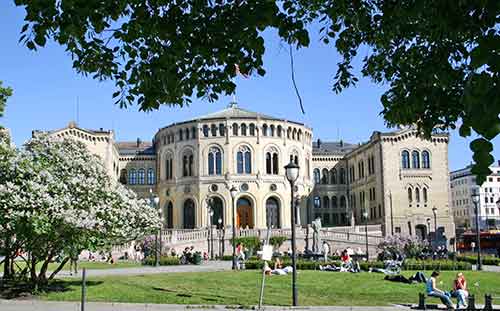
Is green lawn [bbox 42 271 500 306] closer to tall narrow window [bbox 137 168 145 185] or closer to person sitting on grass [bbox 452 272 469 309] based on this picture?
person sitting on grass [bbox 452 272 469 309]

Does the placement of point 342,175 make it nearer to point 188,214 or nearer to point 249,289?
point 188,214

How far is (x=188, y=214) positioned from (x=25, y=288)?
45692 mm

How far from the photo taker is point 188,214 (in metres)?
66.9

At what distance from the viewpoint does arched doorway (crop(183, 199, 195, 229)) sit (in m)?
66.4

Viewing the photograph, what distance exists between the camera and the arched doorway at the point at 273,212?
65125mm

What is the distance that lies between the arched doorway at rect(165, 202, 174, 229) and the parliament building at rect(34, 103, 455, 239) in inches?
4.6

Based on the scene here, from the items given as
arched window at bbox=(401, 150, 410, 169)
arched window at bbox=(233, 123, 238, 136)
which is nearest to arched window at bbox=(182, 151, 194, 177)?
arched window at bbox=(233, 123, 238, 136)

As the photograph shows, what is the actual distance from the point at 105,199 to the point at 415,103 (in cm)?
1518

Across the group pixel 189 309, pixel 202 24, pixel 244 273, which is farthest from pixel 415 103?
pixel 244 273

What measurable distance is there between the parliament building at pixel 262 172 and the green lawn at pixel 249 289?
35.3 m

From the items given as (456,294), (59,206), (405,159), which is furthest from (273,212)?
(59,206)

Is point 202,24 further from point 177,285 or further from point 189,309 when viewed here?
point 177,285

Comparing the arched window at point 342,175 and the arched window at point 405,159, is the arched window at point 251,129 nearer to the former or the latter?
the arched window at point 405,159

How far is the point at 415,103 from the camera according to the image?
835 cm
